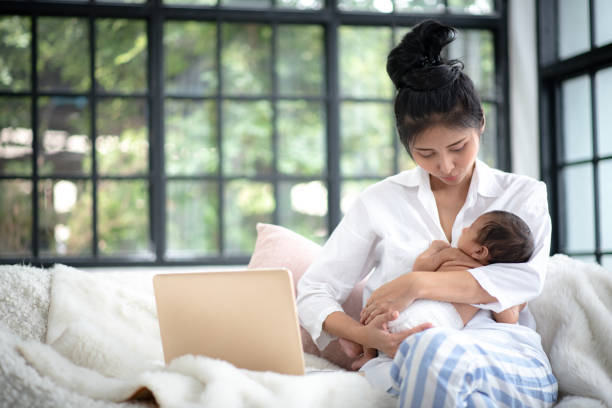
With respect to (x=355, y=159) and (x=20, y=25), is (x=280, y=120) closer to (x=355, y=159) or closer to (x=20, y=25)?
(x=355, y=159)

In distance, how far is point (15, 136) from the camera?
11.5ft

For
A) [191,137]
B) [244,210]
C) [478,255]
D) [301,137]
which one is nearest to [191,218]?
[244,210]

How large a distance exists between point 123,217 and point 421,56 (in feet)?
7.90

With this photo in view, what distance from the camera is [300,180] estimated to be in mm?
3715

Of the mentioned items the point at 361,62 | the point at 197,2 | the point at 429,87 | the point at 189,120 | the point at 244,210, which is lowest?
the point at 244,210

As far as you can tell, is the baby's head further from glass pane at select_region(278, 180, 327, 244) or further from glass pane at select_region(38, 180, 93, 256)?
glass pane at select_region(38, 180, 93, 256)

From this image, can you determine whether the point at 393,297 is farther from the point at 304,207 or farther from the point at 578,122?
the point at 578,122

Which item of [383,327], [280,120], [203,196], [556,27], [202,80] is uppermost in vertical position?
[556,27]

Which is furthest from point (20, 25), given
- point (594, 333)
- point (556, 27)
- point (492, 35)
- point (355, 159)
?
point (594, 333)

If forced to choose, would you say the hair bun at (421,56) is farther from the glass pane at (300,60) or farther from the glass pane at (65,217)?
the glass pane at (65,217)

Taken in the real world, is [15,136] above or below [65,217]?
above

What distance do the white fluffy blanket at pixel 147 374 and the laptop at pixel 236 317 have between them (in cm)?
9

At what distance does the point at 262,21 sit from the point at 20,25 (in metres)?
1.35

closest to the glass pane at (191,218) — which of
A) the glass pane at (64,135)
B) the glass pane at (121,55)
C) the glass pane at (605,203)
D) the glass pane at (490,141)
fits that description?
the glass pane at (64,135)
